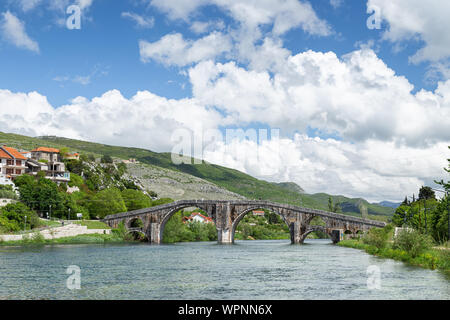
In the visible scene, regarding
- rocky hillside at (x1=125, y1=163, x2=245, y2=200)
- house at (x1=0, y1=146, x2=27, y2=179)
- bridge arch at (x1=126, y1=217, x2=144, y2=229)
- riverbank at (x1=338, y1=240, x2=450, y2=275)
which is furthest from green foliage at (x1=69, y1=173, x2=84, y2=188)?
riverbank at (x1=338, y1=240, x2=450, y2=275)

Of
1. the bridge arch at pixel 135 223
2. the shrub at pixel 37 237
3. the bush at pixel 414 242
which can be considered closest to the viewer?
the bush at pixel 414 242

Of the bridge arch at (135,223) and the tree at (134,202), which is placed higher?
the tree at (134,202)

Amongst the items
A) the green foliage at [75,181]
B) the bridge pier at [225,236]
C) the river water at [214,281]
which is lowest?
the bridge pier at [225,236]

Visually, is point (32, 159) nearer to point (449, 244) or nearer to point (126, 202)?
point (126, 202)

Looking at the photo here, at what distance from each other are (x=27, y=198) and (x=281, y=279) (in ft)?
176

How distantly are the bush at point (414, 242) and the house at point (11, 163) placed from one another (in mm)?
69950

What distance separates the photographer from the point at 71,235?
216 ft

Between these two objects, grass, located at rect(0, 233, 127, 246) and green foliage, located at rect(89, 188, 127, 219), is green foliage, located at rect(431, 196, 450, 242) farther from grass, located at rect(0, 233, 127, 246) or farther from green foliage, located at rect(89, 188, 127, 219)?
green foliage, located at rect(89, 188, 127, 219)

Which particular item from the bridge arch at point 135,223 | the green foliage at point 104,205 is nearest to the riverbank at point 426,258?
the bridge arch at point 135,223

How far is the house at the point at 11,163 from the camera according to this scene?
3265 inches

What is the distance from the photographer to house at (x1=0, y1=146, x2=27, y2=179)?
82.9 m

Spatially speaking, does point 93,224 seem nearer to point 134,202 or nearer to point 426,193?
point 134,202

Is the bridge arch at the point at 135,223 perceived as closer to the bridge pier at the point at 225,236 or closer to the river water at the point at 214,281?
the bridge pier at the point at 225,236
